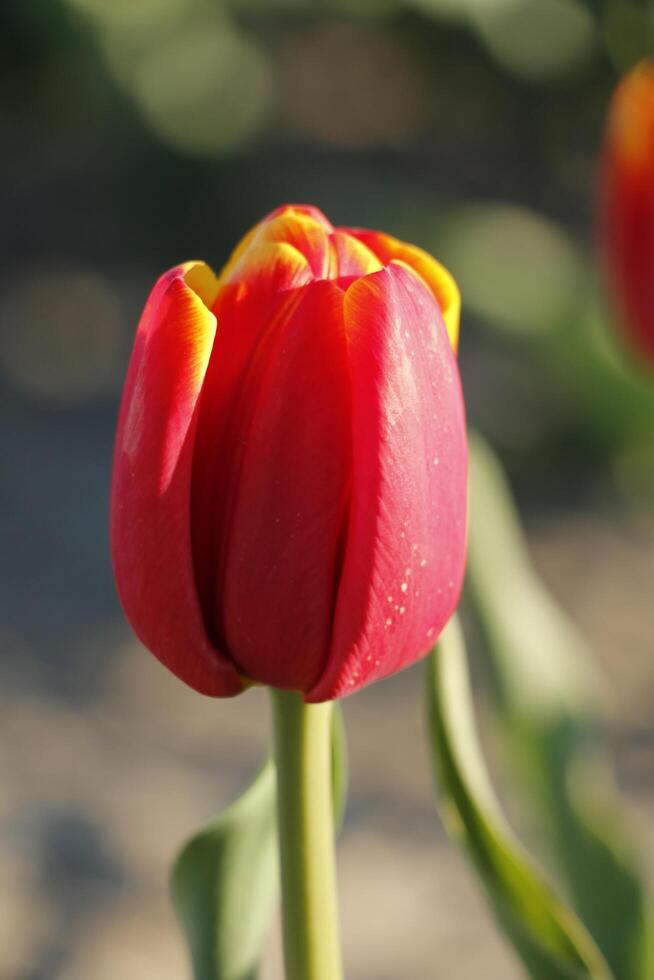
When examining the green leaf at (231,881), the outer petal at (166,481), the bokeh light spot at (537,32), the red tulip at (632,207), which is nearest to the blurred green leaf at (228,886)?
the green leaf at (231,881)

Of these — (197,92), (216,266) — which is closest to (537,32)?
(197,92)

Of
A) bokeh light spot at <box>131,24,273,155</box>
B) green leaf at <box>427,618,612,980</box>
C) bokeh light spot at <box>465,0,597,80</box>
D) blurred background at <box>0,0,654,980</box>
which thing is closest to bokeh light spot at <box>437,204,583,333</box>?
blurred background at <box>0,0,654,980</box>

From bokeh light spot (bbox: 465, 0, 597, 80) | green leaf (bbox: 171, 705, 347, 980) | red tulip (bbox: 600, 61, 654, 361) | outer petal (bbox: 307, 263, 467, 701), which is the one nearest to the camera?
outer petal (bbox: 307, 263, 467, 701)

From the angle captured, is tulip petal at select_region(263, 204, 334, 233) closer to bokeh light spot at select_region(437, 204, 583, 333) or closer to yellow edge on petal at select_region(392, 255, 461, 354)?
yellow edge on petal at select_region(392, 255, 461, 354)

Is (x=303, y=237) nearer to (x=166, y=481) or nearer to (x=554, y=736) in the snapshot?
(x=166, y=481)

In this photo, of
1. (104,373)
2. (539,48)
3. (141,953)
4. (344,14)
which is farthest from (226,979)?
(344,14)

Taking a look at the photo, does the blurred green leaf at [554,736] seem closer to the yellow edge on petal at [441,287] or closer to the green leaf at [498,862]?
the green leaf at [498,862]
